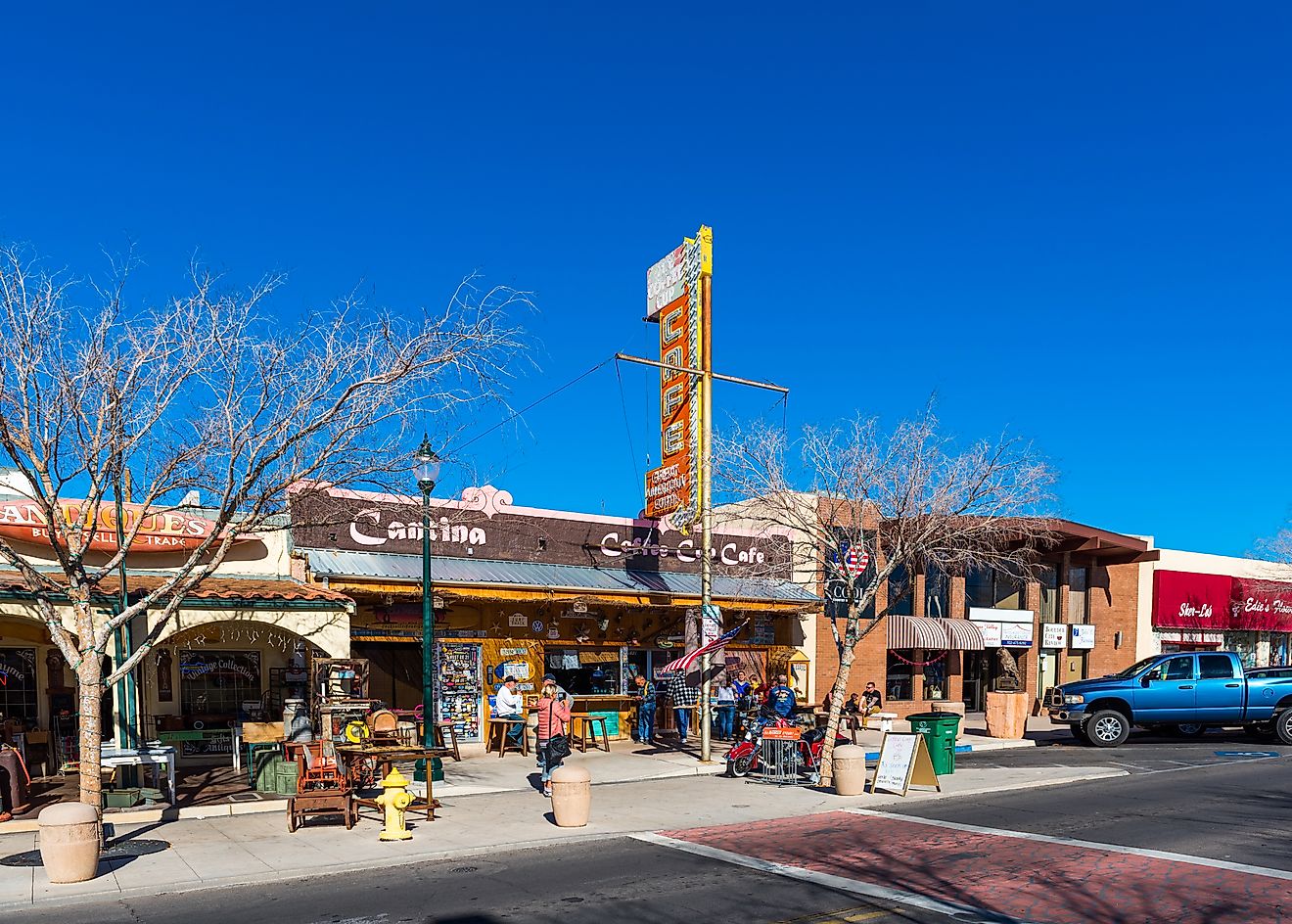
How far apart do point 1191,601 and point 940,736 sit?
21926mm

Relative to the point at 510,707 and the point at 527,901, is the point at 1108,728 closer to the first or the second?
the point at 510,707

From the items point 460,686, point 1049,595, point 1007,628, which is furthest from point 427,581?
point 1049,595

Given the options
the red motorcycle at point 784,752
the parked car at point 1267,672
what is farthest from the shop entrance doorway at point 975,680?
the red motorcycle at point 784,752

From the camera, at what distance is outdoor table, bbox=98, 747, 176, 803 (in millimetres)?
13875

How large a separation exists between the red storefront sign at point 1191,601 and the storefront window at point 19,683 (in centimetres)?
3036

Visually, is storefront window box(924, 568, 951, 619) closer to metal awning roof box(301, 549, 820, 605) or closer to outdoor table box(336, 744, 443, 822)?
metal awning roof box(301, 549, 820, 605)

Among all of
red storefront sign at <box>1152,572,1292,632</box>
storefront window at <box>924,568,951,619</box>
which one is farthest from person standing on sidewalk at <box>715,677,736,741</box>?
red storefront sign at <box>1152,572,1292,632</box>

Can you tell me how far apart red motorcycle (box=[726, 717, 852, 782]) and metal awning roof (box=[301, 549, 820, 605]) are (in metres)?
4.90

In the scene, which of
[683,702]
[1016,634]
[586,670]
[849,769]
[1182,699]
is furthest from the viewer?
[1016,634]

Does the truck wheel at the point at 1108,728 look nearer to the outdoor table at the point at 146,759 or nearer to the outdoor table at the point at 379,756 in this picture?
the outdoor table at the point at 379,756

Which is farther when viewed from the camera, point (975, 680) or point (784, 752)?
point (975, 680)

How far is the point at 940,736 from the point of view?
17.6 metres

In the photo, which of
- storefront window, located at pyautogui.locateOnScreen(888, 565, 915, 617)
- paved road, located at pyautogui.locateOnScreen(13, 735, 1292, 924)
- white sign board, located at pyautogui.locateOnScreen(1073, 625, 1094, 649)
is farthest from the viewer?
white sign board, located at pyautogui.locateOnScreen(1073, 625, 1094, 649)

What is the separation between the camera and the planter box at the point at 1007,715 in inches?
989
